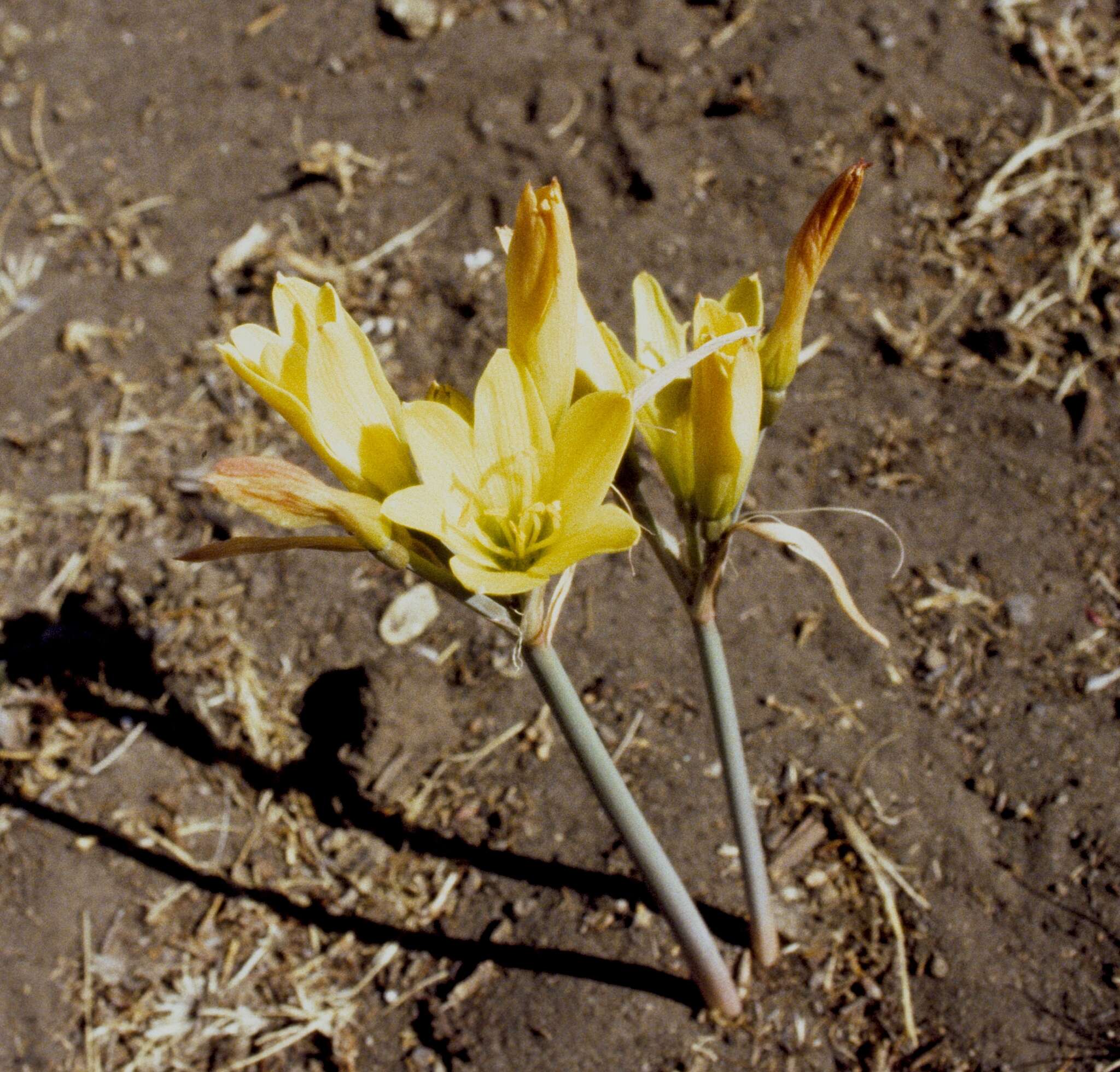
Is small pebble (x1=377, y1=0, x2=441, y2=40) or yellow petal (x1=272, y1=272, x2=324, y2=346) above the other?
yellow petal (x1=272, y1=272, x2=324, y2=346)

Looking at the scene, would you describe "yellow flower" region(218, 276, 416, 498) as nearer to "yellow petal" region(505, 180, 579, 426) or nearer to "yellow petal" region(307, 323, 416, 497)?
"yellow petal" region(307, 323, 416, 497)

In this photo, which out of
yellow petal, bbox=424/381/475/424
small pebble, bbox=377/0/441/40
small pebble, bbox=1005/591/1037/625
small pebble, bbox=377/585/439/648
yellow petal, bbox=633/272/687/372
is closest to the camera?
yellow petal, bbox=424/381/475/424

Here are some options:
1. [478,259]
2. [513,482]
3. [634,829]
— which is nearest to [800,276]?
[513,482]

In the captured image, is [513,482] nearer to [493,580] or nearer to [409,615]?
[493,580]

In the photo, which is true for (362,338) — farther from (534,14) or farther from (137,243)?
(534,14)

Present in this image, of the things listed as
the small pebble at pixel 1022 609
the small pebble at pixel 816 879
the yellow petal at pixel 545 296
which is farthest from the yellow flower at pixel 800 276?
the small pebble at pixel 1022 609

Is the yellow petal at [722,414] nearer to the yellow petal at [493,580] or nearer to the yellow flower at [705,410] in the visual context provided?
the yellow flower at [705,410]

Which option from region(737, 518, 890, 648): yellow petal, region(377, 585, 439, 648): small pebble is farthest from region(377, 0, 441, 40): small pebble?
region(737, 518, 890, 648): yellow petal
